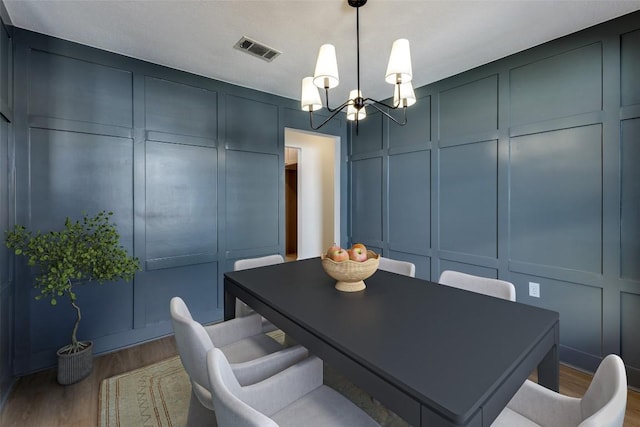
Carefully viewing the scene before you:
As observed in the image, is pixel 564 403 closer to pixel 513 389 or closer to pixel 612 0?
pixel 513 389

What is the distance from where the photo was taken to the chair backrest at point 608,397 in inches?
26.6

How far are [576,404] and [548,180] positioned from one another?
1.94m

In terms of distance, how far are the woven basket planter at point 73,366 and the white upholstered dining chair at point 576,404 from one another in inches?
104

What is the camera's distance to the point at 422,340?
1060 mm

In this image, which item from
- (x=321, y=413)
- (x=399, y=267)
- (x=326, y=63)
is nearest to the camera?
(x=321, y=413)

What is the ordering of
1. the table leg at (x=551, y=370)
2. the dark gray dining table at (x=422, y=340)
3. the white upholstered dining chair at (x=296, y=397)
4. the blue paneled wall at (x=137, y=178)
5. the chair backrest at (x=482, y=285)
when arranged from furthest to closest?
the blue paneled wall at (x=137, y=178)
the chair backrest at (x=482, y=285)
the table leg at (x=551, y=370)
the white upholstered dining chair at (x=296, y=397)
the dark gray dining table at (x=422, y=340)

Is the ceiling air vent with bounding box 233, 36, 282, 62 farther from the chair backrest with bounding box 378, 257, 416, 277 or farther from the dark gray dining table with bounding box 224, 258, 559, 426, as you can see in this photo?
the chair backrest with bounding box 378, 257, 416, 277

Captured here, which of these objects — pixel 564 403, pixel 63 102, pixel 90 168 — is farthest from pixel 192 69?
pixel 564 403

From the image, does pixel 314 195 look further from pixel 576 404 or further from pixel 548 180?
pixel 576 404

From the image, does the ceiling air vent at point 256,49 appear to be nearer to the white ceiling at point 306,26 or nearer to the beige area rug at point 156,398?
the white ceiling at point 306,26

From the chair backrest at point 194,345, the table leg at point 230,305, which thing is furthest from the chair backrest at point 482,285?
the chair backrest at point 194,345

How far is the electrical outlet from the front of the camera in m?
2.46

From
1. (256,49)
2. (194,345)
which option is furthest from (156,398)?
(256,49)

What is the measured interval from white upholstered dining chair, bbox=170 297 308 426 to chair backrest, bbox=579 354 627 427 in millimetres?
1044
